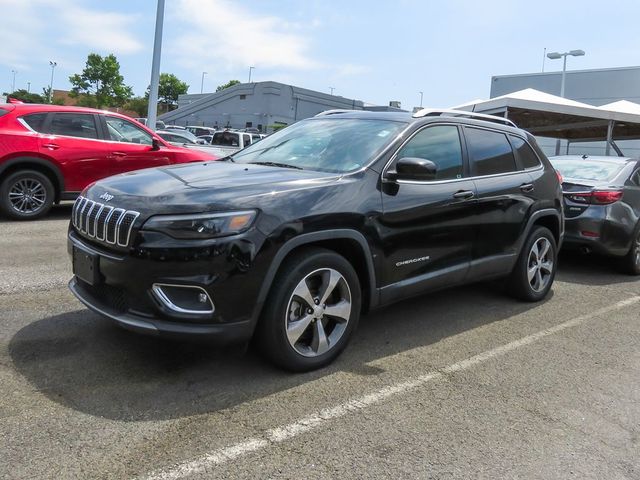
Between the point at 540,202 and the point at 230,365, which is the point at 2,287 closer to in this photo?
the point at 230,365

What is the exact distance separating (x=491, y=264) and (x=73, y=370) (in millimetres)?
3371

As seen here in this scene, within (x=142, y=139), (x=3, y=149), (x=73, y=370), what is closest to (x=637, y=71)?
(x=142, y=139)

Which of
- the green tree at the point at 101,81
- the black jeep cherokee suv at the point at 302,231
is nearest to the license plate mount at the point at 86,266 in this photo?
the black jeep cherokee suv at the point at 302,231

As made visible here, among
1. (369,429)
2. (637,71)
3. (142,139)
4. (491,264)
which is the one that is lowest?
(369,429)

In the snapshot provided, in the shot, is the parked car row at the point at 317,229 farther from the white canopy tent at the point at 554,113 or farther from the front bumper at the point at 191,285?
the white canopy tent at the point at 554,113

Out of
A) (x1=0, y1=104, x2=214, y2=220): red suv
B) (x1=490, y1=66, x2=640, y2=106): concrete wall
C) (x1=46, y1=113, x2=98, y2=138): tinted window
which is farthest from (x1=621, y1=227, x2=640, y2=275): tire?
(x1=490, y1=66, x2=640, y2=106): concrete wall

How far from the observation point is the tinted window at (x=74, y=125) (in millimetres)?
8188

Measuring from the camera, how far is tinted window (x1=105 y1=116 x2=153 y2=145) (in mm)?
8672

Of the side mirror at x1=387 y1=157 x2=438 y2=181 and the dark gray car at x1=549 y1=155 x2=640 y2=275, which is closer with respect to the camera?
the side mirror at x1=387 y1=157 x2=438 y2=181

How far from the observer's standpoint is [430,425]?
301cm

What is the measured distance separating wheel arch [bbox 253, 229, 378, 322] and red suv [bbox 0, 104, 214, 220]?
5.92m

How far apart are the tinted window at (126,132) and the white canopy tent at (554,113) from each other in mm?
8797

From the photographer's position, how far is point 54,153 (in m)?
7.98

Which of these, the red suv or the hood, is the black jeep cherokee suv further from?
the red suv
